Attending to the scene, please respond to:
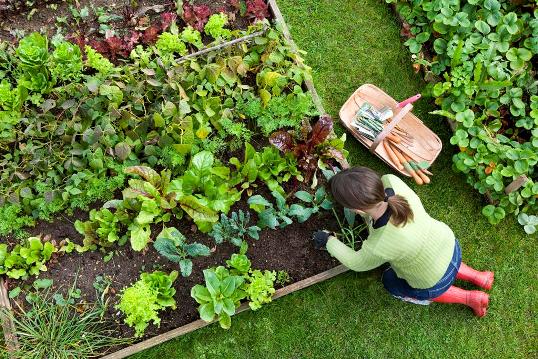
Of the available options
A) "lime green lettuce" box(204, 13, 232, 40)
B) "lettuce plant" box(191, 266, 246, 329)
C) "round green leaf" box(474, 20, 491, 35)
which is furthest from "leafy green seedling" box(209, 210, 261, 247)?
"round green leaf" box(474, 20, 491, 35)

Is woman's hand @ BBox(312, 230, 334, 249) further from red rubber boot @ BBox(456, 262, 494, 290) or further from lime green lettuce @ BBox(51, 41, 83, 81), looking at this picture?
lime green lettuce @ BBox(51, 41, 83, 81)

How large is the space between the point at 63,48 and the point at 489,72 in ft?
10.3

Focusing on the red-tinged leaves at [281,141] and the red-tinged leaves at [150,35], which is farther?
the red-tinged leaves at [150,35]

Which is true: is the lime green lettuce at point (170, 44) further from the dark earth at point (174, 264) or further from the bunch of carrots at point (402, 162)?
the bunch of carrots at point (402, 162)

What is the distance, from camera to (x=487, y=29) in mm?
4359

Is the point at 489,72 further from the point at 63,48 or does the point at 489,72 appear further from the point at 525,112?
the point at 63,48

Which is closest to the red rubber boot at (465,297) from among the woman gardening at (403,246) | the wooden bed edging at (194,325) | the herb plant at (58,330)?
the woman gardening at (403,246)

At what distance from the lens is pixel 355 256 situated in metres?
3.71

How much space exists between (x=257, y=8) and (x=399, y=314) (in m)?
2.64

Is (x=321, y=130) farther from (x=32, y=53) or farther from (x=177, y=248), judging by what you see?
(x=32, y=53)

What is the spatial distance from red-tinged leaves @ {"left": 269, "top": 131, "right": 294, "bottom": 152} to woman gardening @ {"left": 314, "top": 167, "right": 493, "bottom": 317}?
0.65 meters

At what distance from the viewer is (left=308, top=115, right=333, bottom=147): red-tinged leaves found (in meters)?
3.93

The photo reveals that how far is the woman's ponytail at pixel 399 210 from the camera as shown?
3.29 metres

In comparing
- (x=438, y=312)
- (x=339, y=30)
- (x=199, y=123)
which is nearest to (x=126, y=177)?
(x=199, y=123)
